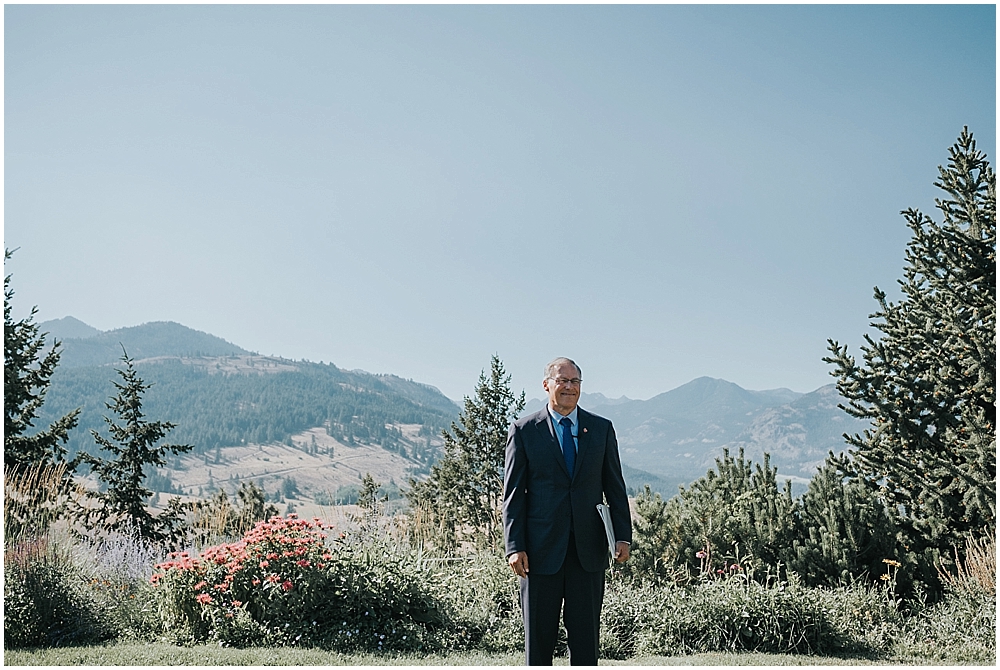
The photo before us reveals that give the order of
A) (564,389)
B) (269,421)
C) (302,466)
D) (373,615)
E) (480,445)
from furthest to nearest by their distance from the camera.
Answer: (269,421)
(302,466)
(480,445)
(373,615)
(564,389)

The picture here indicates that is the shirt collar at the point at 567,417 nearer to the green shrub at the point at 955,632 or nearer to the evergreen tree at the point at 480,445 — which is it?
the green shrub at the point at 955,632

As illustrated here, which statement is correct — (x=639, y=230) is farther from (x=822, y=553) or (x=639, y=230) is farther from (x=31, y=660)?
(x=31, y=660)

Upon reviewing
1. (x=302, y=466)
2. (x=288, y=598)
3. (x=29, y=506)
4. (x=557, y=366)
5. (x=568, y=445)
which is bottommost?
(x=302, y=466)

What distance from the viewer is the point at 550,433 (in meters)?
3.51

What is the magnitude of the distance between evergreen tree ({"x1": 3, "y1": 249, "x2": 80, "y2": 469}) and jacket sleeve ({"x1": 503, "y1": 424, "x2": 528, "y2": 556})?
6796 mm

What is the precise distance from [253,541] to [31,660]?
4.76 ft

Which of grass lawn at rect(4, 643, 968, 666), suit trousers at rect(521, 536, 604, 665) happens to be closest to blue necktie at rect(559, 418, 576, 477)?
suit trousers at rect(521, 536, 604, 665)

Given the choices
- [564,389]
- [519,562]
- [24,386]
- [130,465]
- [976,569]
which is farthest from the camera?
[130,465]

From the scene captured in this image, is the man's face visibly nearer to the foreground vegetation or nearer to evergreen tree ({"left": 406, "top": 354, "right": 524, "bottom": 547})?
the foreground vegetation

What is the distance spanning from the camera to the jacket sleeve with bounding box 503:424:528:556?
3.38m

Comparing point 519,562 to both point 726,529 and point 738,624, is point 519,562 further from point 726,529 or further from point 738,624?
point 726,529

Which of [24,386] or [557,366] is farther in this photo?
[24,386]

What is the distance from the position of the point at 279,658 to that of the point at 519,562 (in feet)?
7.19

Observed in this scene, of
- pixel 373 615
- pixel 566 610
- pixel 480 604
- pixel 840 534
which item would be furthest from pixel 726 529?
pixel 566 610
